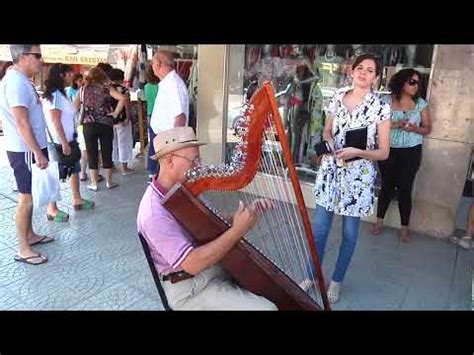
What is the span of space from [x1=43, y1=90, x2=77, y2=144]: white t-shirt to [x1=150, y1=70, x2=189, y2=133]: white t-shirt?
31.7 inches

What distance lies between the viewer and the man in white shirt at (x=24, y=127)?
2.88 m

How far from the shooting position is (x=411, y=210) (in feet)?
12.4

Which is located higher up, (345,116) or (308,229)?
(345,116)

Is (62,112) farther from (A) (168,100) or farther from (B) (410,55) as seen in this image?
(B) (410,55)

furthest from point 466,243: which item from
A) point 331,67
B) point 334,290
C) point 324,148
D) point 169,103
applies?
point 169,103

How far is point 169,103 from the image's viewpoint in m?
3.52

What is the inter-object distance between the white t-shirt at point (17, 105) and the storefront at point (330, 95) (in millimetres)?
1986

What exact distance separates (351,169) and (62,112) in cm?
257

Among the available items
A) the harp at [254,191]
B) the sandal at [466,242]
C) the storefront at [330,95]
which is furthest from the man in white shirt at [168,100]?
the sandal at [466,242]
